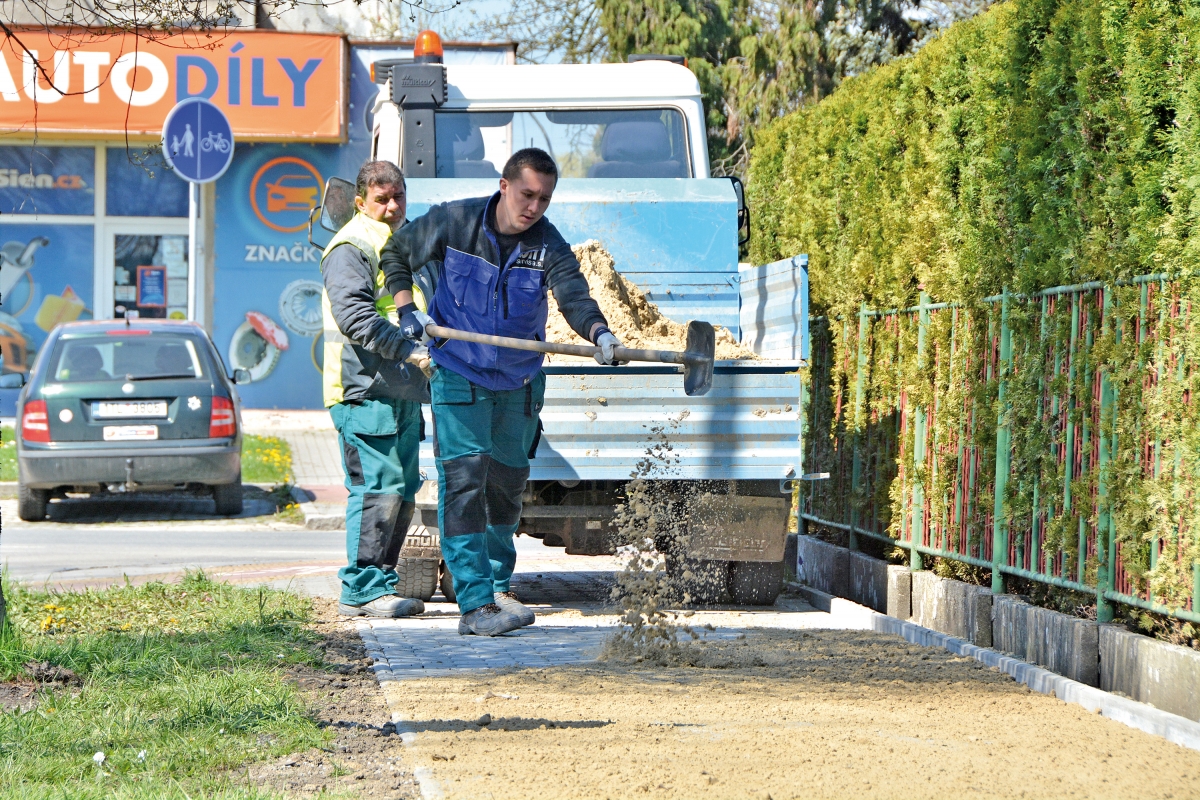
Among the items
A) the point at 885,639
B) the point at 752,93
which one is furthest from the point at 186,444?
the point at 752,93

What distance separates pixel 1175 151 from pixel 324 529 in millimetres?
8656

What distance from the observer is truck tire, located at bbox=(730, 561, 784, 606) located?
748cm

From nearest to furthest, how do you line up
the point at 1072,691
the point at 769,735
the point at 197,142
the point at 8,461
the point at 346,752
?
1. the point at 346,752
2. the point at 769,735
3. the point at 1072,691
4. the point at 197,142
5. the point at 8,461

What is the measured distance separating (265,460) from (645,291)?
26.1 ft

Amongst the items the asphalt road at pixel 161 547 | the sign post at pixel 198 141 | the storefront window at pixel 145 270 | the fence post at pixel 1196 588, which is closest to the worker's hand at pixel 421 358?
the asphalt road at pixel 161 547

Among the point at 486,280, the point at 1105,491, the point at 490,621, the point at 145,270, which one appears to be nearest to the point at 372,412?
the point at 486,280

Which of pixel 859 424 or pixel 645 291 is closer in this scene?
pixel 645 291

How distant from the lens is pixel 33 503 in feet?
39.6

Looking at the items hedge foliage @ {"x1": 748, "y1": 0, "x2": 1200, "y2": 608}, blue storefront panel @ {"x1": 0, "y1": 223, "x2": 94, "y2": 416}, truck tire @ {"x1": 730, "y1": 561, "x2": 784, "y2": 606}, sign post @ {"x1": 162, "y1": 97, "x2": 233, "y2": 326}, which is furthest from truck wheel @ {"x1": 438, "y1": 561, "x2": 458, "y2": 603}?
blue storefront panel @ {"x1": 0, "y1": 223, "x2": 94, "y2": 416}

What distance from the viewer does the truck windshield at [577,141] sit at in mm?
8609

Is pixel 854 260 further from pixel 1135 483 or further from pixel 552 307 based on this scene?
pixel 1135 483

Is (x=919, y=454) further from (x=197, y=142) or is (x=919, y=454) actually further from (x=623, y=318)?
(x=197, y=142)

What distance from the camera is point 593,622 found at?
6844mm

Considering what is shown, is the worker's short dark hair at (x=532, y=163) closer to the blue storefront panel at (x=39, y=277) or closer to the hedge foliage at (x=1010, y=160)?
the hedge foliage at (x=1010, y=160)
